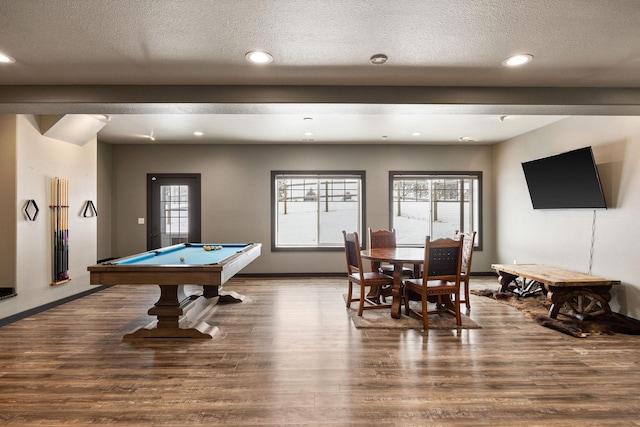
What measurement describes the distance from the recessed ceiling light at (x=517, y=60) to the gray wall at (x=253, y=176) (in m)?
3.97

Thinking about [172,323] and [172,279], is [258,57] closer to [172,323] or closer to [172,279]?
[172,279]

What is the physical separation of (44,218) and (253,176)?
3.32m

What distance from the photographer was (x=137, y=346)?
316 centimetres

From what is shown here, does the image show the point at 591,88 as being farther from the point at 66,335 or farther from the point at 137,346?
the point at 66,335

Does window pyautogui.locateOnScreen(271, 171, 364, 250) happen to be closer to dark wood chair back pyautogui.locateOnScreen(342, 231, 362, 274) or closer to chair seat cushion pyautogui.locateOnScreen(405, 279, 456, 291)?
dark wood chair back pyautogui.locateOnScreen(342, 231, 362, 274)

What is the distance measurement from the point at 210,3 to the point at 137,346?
3007mm

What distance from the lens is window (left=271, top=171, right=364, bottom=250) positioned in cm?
671

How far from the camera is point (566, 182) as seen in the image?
4.43 meters

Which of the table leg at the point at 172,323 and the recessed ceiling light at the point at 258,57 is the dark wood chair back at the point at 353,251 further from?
the recessed ceiling light at the point at 258,57

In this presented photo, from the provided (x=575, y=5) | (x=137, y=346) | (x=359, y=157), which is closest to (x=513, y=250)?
(x=359, y=157)

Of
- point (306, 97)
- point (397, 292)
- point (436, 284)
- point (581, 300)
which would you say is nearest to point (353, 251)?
point (397, 292)

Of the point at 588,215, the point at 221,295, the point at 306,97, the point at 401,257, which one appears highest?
the point at 306,97

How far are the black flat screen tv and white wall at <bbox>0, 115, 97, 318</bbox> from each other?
682 cm

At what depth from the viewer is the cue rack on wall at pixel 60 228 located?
175 inches
